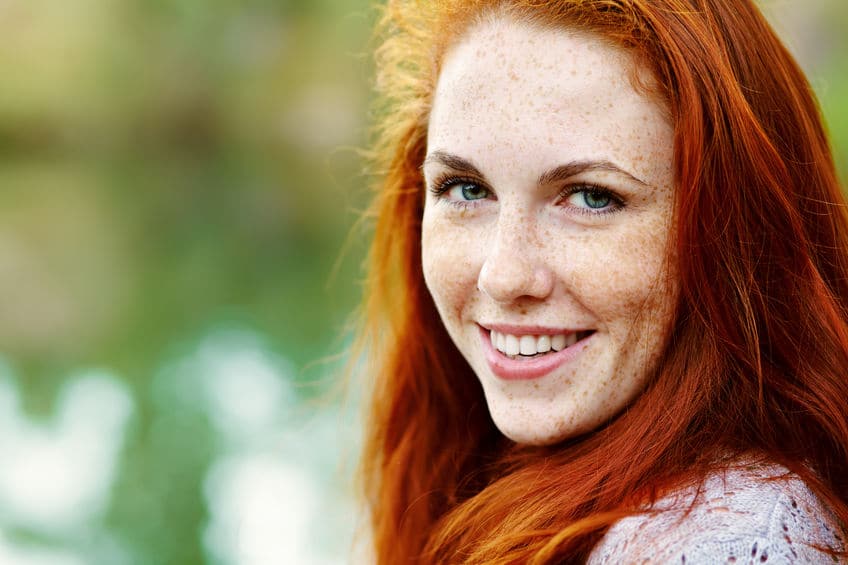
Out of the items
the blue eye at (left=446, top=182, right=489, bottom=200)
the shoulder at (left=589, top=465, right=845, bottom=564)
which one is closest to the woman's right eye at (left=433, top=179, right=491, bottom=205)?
the blue eye at (left=446, top=182, right=489, bottom=200)

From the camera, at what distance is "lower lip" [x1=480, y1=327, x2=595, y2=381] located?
1776mm

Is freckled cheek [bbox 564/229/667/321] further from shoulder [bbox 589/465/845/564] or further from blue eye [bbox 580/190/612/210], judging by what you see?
shoulder [bbox 589/465/845/564]

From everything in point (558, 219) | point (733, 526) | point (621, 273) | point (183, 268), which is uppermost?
point (183, 268)

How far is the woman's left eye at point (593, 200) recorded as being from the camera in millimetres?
1708

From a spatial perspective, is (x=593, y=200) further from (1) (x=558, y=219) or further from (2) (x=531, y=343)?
(2) (x=531, y=343)

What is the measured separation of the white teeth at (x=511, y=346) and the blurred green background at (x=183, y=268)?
846 millimetres

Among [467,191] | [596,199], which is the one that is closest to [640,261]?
[596,199]

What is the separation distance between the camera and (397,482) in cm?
239

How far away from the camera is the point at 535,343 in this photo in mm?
1806

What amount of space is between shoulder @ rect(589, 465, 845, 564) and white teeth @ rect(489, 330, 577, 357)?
369 mm

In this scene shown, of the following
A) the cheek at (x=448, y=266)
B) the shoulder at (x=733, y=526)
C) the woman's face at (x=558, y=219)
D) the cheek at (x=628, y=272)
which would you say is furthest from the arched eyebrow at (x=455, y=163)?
the shoulder at (x=733, y=526)

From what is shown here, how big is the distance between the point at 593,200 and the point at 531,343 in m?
0.29

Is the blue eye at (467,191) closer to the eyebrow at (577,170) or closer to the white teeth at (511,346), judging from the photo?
the eyebrow at (577,170)

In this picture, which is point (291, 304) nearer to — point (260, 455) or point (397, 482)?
point (260, 455)
